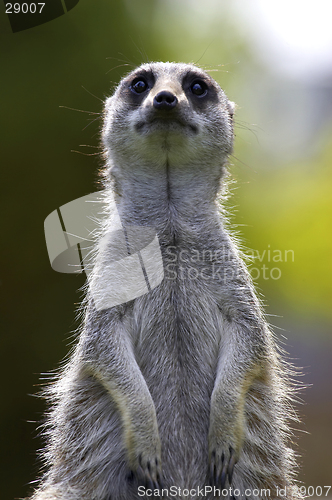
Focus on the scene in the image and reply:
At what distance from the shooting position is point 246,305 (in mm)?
2102

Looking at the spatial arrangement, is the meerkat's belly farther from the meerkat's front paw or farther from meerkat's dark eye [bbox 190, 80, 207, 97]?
meerkat's dark eye [bbox 190, 80, 207, 97]

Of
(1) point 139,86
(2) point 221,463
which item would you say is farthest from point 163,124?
(2) point 221,463

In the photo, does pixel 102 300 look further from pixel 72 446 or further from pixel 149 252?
pixel 72 446

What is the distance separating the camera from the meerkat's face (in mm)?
2039

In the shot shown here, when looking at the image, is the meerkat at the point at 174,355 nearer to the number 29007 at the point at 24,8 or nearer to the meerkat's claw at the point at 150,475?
the meerkat's claw at the point at 150,475

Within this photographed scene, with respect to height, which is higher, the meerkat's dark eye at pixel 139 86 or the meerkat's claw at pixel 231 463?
the meerkat's dark eye at pixel 139 86

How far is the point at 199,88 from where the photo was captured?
2.32 metres

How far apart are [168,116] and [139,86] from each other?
1.50ft

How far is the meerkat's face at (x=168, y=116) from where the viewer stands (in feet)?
6.69

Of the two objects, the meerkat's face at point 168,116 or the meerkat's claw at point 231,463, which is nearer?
the meerkat's claw at point 231,463

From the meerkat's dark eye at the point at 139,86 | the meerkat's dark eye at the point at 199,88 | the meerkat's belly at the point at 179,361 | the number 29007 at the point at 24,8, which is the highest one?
the number 29007 at the point at 24,8

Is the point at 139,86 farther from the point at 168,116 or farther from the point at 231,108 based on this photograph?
the point at 231,108

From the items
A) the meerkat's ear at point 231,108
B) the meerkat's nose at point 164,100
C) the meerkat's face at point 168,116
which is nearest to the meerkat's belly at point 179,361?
the meerkat's face at point 168,116

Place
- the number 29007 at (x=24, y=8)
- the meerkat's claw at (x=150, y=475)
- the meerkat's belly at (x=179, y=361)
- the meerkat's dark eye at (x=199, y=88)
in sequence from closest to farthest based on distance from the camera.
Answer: the meerkat's claw at (x=150, y=475), the meerkat's belly at (x=179, y=361), the meerkat's dark eye at (x=199, y=88), the number 29007 at (x=24, y=8)
